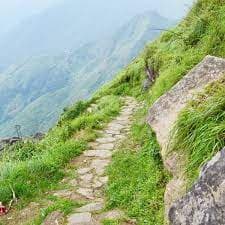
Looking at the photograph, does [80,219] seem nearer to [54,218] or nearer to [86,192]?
[54,218]

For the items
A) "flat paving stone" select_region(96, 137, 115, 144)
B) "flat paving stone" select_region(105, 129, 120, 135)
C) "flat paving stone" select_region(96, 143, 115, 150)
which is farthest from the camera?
"flat paving stone" select_region(105, 129, 120, 135)

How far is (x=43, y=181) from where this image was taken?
10.2 meters

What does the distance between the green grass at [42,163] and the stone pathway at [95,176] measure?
34 cm

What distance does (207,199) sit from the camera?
514 cm

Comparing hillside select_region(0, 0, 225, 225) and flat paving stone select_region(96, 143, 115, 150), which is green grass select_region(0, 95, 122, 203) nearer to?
hillside select_region(0, 0, 225, 225)

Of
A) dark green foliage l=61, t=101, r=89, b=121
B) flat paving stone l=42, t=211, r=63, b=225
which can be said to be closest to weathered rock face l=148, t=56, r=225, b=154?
flat paving stone l=42, t=211, r=63, b=225

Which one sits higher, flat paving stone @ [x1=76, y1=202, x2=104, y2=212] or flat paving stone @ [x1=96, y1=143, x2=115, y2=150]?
flat paving stone @ [x1=76, y1=202, x2=104, y2=212]

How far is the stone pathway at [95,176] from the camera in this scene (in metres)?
8.41

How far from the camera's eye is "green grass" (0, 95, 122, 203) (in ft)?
32.6

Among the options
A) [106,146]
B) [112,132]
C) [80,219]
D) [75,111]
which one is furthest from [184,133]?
[75,111]

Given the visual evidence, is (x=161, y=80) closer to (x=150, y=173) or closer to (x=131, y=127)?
(x=131, y=127)


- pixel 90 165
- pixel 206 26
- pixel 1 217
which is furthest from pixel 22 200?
pixel 206 26

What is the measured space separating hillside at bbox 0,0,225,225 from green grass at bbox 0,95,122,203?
0.07ft

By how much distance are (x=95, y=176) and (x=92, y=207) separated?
5.34 ft
